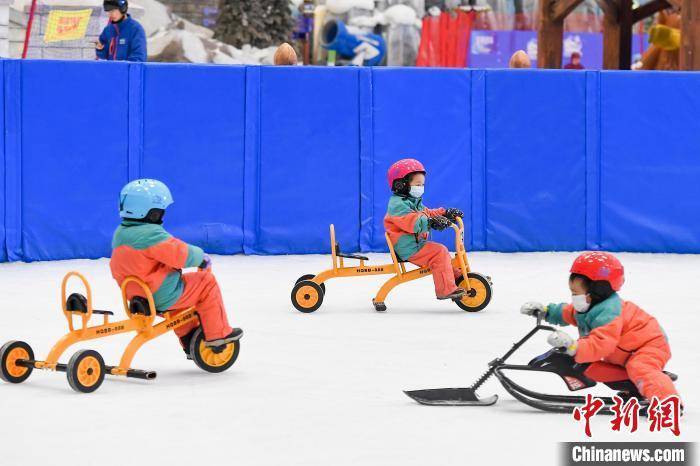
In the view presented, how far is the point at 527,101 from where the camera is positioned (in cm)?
1420

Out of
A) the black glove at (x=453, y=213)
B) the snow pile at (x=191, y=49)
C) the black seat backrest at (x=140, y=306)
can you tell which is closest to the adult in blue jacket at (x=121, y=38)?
the black glove at (x=453, y=213)

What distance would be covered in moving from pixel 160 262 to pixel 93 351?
672 millimetres

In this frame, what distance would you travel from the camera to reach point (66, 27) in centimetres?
1688

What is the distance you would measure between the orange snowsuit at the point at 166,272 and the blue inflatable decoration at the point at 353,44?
79.0 feet

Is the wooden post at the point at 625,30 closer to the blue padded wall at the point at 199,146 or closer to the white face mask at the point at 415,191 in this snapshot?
the blue padded wall at the point at 199,146

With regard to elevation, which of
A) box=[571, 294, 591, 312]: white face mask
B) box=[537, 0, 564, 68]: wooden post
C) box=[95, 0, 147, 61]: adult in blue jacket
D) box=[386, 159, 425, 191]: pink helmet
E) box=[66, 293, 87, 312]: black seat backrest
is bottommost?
box=[66, 293, 87, 312]: black seat backrest

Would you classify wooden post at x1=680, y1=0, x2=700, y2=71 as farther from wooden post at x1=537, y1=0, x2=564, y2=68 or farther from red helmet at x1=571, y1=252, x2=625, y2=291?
red helmet at x1=571, y1=252, x2=625, y2=291

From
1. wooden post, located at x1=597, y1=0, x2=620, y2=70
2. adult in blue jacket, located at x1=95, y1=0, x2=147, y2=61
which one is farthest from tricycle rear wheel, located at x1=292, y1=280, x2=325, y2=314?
wooden post, located at x1=597, y1=0, x2=620, y2=70

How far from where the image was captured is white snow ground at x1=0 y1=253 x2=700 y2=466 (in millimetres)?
5566

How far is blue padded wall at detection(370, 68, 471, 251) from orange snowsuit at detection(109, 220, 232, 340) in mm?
6667

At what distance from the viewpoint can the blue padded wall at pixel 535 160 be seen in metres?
14.2

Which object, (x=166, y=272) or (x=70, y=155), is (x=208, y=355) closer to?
(x=166, y=272)

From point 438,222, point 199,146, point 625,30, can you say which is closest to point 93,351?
point 438,222

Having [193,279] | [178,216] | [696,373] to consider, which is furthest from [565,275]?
[193,279]
